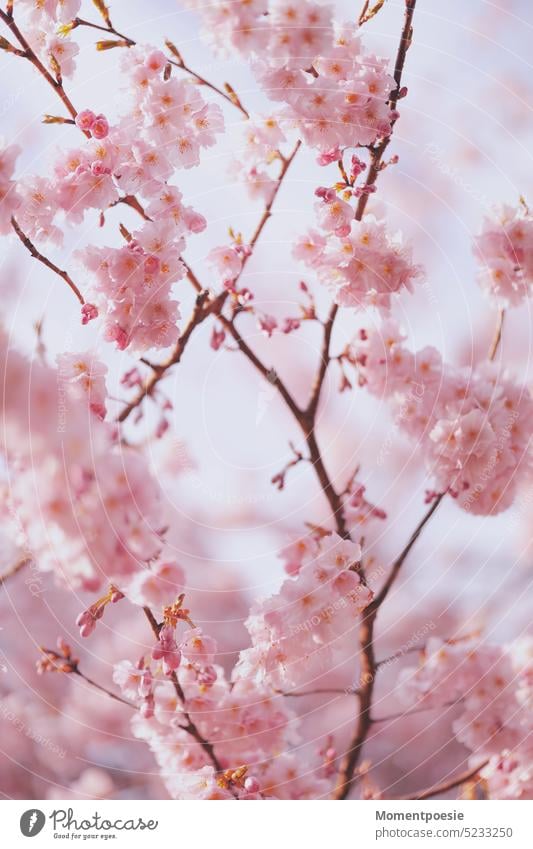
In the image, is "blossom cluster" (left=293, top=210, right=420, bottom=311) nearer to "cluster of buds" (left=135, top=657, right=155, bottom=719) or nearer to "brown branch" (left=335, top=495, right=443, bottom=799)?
"brown branch" (left=335, top=495, right=443, bottom=799)

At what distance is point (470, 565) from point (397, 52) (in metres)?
0.97

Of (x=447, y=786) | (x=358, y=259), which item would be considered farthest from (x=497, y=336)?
(x=447, y=786)

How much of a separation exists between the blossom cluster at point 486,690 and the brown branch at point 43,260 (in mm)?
779

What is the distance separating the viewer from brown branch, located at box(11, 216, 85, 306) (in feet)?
2.99

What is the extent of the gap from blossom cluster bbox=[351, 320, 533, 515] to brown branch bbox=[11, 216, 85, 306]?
0.42 meters

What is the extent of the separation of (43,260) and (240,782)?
0.76m

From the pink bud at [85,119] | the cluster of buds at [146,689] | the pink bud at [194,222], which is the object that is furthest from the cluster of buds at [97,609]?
the pink bud at [85,119]

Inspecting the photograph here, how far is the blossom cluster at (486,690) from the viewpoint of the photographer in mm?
1188

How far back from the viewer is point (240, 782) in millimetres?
1058

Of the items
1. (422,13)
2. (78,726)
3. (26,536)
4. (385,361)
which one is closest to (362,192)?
(385,361)

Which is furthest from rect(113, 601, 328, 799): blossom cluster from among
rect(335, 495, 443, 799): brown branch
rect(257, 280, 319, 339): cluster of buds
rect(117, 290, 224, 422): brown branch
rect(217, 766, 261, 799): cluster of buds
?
rect(257, 280, 319, 339): cluster of buds

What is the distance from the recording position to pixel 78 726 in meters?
1.43
